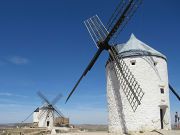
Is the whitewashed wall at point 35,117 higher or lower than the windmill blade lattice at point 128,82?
Answer: lower

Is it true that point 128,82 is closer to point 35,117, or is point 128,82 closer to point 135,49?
point 135,49

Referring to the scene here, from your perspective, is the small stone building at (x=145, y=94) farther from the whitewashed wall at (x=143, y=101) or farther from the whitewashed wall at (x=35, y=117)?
the whitewashed wall at (x=35, y=117)

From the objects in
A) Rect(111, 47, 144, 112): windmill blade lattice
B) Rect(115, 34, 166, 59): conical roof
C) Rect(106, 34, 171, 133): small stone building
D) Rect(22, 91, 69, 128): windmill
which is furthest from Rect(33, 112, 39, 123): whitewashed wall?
Rect(111, 47, 144, 112): windmill blade lattice

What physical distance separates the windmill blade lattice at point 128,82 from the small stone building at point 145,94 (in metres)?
0.34

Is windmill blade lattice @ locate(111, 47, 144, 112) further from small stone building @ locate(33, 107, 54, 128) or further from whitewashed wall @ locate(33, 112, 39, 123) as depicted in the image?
whitewashed wall @ locate(33, 112, 39, 123)

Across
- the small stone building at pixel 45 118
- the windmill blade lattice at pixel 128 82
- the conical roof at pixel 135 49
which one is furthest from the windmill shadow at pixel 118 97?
Answer: the small stone building at pixel 45 118

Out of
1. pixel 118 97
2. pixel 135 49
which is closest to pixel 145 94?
pixel 118 97

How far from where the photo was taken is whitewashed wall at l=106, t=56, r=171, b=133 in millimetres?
22250

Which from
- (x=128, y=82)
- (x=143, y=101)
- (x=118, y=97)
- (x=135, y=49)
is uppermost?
(x=135, y=49)

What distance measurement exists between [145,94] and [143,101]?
1.83 ft

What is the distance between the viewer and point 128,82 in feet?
71.0

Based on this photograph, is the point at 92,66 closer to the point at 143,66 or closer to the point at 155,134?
the point at 143,66

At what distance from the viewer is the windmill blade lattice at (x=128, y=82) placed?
21969mm

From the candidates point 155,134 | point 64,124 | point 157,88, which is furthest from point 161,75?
point 64,124
